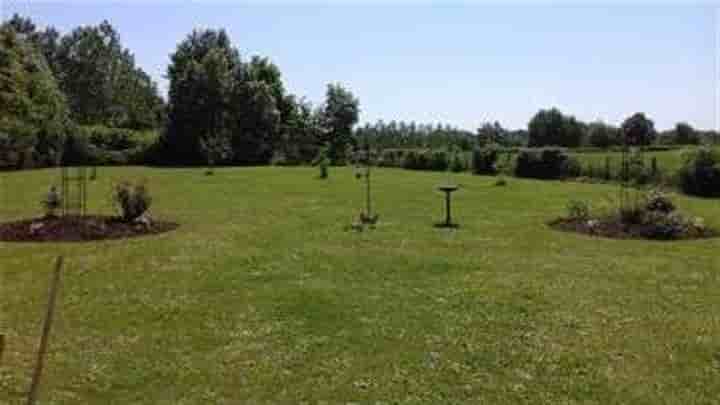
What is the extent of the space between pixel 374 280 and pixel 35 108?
58.8ft

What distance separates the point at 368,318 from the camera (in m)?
7.18

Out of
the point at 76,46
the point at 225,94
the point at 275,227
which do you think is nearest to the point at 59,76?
the point at 76,46

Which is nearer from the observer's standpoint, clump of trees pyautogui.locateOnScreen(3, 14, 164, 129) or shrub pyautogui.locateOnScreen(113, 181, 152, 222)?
shrub pyautogui.locateOnScreen(113, 181, 152, 222)

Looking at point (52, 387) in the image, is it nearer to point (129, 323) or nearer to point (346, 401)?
point (129, 323)

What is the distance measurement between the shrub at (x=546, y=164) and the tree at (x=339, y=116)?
62.1ft

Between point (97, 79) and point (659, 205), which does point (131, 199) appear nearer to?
point (659, 205)

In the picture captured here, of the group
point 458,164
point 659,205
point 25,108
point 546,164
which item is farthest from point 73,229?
point 458,164

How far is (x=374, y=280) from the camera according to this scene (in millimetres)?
9023

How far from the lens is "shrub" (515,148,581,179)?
31.3 metres

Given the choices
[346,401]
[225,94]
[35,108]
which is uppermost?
[225,94]

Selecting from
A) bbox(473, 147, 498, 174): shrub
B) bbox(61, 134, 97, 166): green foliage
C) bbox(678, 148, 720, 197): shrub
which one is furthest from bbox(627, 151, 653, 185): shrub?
bbox(61, 134, 97, 166): green foliage

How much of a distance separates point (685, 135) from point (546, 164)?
22.6 meters

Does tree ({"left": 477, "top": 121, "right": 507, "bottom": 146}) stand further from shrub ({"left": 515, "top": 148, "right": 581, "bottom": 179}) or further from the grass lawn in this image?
the grass lawn

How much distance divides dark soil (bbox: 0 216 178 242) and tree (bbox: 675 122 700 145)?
1752 inches
